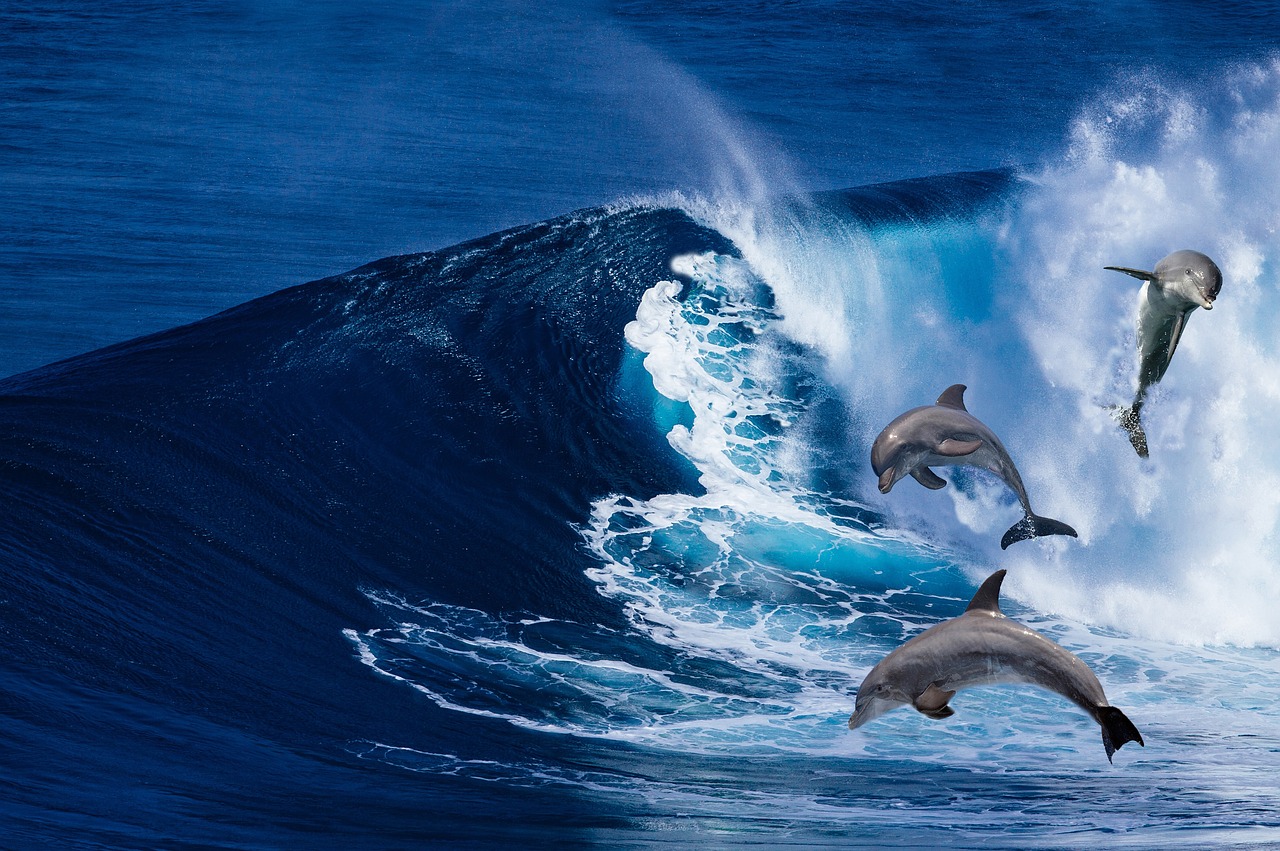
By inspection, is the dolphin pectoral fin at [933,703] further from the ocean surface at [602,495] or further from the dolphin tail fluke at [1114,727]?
the ocean surface at [602,495]

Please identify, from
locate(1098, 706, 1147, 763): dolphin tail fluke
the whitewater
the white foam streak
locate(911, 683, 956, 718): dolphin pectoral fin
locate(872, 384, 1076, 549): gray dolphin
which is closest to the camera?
locate(1098, 706, 1147, 763): dolphin tail fluke

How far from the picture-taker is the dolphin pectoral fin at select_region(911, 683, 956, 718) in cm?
510

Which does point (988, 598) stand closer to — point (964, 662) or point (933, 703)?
point (964, 662)

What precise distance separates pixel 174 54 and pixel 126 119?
7.03m

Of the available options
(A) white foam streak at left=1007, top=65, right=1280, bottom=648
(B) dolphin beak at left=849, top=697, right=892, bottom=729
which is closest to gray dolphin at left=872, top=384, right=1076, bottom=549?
(B) dolphin beak at left=849, top=697, right=892, bottom=729

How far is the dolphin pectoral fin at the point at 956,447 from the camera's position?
612 cm

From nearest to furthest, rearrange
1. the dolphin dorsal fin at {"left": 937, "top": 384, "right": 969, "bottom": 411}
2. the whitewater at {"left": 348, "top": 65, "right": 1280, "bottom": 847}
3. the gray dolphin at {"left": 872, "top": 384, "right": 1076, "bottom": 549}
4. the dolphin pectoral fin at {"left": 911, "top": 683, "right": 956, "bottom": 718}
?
the dolphin pectoral fin at {"left": 911, "top": 683, "right": 956, "bottom": 718}
the gray dolphin at {"left": 872, "top": 384, "right": 1076, "bottom": 549}
the dolphin dorsal fin at {"left": 937, "top": 384, "right": 969, "bottom": 411}
the whitewater at {"left": 348, "top": 65, "right": 1280, "bottom": 847}

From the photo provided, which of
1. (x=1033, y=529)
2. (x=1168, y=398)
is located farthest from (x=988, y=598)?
(x=1168, y=398)

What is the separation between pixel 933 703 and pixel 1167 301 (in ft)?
7.07

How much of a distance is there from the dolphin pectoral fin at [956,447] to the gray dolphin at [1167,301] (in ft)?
2.51

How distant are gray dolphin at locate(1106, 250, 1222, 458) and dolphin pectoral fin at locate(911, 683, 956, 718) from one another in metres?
1.69

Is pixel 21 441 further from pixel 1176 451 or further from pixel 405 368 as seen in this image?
pixel 1176 451

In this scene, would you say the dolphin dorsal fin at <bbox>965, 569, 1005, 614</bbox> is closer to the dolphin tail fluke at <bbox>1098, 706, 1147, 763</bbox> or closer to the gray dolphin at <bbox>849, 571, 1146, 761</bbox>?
the gray dolphin at <bbox>849, 571, 1146, 761</bbox>

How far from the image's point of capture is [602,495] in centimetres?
1554
